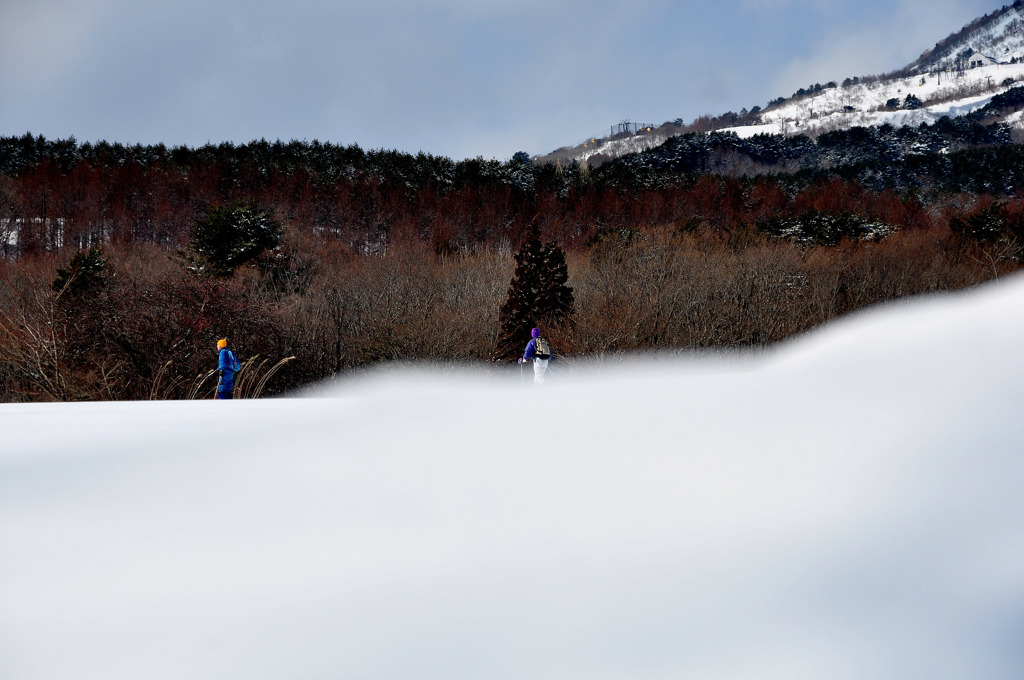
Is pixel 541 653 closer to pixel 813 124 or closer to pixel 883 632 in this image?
pixel 883 632

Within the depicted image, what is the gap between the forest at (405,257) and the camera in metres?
20.9

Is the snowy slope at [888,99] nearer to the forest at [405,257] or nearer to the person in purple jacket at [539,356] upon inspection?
the forest at [405,257]

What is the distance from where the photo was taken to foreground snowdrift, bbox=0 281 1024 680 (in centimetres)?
118

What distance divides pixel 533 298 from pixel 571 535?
25.2 meters

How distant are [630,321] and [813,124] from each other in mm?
157857

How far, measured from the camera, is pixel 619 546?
1.34m

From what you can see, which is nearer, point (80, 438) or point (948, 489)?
point (948, 489)

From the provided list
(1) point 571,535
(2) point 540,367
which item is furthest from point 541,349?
(1) point 571,535

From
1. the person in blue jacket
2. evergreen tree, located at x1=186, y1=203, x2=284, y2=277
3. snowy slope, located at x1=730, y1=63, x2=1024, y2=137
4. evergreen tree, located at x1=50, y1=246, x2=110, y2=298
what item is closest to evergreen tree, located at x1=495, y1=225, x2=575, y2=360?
evergreen tree, located at x1=186, y1=203, x2=284, y2=277

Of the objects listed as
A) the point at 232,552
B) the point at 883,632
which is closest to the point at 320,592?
the point at 232,552

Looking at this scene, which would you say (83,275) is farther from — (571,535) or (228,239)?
(571,535)

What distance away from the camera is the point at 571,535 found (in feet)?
4.50

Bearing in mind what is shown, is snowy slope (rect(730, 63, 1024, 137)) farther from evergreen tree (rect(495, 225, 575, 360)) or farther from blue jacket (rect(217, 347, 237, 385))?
blue jacket (rect(217, 347, 237, 385))

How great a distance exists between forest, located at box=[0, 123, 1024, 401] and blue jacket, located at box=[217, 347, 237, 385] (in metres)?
0.26
